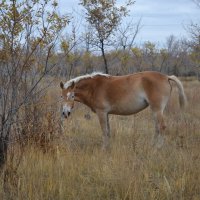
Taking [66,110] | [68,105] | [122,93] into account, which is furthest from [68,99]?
[122,93]

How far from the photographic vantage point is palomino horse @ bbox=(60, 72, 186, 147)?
753 centimetres

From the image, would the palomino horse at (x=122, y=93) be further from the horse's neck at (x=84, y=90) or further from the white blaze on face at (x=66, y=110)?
the white blaze on face at (x=66, y=110)

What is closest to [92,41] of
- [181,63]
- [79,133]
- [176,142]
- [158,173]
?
[79,133]

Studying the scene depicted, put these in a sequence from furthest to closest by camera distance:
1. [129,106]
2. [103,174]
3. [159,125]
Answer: [129,106] → [159,125] → [103,174]

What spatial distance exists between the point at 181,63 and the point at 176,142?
138 feet

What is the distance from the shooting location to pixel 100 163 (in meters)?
5.37

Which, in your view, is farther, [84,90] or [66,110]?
[84,90]

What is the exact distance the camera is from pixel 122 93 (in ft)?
25.3

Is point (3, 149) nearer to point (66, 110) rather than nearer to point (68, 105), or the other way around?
point (66, 110)

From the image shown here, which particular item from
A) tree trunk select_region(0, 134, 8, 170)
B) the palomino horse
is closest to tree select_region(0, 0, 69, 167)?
tree trunk select_region(0, 134, 8, 170)

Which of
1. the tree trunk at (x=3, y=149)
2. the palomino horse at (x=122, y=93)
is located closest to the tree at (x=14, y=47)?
the tree trunk at (x=3, y=149)

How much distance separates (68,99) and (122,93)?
1190 mm

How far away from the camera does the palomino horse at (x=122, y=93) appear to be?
7527mm

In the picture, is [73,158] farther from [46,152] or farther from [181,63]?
[181,63]
